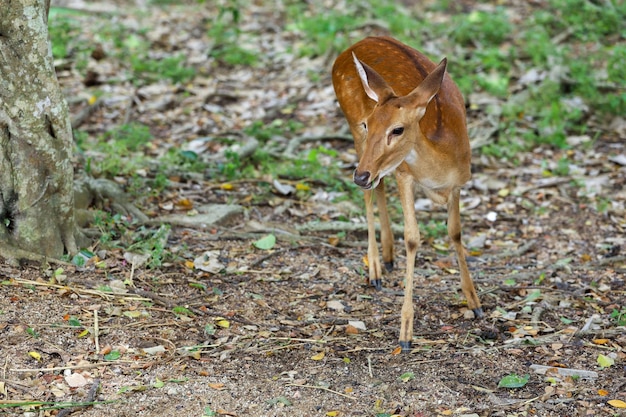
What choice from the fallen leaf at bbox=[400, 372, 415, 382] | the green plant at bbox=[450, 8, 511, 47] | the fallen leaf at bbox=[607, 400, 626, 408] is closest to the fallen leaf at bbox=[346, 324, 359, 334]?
the fallen leaf at bbox=[400, 372, 415, 382]

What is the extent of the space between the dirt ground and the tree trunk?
0.28 m

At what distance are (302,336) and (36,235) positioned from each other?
6.03 ft

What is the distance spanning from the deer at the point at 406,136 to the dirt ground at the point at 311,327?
0.29 m

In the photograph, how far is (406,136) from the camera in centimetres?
486

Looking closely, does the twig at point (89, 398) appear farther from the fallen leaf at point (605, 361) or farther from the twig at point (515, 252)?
the twig at point (515, 252)

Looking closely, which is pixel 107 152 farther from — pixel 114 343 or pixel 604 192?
pixel 604 192

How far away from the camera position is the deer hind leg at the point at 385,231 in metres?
6.23

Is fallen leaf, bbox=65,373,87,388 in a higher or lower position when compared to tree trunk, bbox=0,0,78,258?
lower

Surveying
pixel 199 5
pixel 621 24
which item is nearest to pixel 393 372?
pixel 621 24

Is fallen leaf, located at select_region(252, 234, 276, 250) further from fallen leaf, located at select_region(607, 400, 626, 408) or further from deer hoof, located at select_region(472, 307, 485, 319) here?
fallen leaf, located at select_region(607, 400, 626, 408)

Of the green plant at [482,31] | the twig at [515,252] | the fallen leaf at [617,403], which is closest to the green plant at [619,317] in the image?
the fallen leaf at [617,403]

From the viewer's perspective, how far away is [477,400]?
173 inches

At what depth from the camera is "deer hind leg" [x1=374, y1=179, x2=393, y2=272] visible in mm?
6230

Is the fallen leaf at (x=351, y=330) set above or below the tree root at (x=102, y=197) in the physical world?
below
